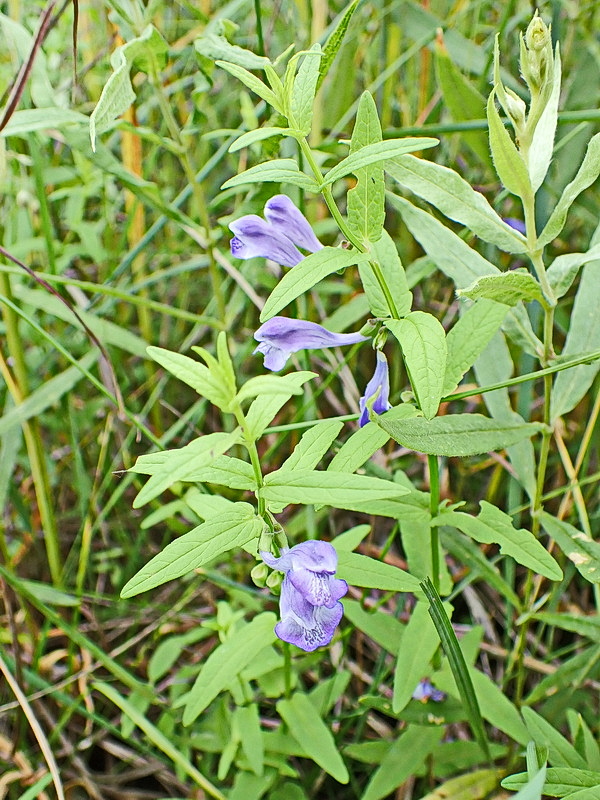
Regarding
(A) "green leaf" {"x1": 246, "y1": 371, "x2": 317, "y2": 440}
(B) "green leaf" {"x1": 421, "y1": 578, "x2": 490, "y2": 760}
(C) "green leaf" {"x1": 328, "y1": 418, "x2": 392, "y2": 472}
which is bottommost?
(B) "green leaf" {"x1": 421, "y1": 578, "x2": 490, "y2": 760}

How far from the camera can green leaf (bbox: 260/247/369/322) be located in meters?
0.85

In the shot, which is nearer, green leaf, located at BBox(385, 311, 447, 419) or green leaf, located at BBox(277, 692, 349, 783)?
green leaf, located at BBox(385, 311, 447, 419)

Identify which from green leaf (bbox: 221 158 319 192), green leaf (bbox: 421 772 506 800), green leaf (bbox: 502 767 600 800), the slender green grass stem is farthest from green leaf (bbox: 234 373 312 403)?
the slender green grass stem

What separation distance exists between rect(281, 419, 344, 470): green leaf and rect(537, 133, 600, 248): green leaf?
1.22 ft

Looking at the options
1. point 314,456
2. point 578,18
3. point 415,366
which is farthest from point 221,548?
point 578,18

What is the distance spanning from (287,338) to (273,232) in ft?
0.50

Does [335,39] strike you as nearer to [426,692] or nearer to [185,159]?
[185,159]

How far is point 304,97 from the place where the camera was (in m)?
0.94

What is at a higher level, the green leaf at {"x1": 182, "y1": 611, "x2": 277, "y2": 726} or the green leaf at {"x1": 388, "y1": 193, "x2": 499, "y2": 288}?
the green leaf at {"x1": 388, "y1": 193, "x2": 499, "y2": 288}

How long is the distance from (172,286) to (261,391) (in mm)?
1573

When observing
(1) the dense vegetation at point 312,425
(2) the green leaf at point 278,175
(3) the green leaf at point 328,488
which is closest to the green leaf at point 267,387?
(1) the dense vegetation at point 312,425

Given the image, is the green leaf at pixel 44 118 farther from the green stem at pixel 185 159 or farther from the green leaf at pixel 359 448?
the green leaf at pixel 359 448

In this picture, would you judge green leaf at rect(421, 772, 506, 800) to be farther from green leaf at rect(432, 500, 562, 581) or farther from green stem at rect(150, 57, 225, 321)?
green stem at rect(150, 57, 225, 321)

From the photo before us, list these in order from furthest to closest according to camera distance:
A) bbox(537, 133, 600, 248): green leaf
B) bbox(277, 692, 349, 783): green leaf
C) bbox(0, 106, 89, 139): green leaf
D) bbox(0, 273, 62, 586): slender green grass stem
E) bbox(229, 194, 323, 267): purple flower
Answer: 1. bbox(0, 273, 62, 586): slender green grass stem
2. bbox(0, 106, 89, 139): green leaf
3. bbox(277, 692, 349, 783): green leaf
4. bbox(229, 194, 323, 267): purple flower
5. bbox(537, 133, 600, 248): green leaf
